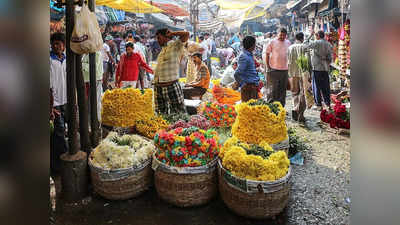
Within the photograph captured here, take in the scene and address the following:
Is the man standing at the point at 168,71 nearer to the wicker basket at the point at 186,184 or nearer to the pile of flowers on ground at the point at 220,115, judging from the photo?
the pile of flowers on ground at the point at 220,115

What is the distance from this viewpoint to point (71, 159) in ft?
10.6

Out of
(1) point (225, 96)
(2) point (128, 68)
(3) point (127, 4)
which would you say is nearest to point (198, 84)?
(1) point (225, 96)

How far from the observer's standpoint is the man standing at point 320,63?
6.73 meters

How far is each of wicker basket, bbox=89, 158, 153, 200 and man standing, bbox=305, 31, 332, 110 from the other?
5142 mm

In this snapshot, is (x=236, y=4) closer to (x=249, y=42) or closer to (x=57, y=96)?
(x=249, y=42)

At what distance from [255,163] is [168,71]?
2.54 meters

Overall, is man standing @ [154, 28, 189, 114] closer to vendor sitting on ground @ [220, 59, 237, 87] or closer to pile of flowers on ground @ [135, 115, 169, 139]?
pile of flowers on ground @ [135, 115, 169, 139]

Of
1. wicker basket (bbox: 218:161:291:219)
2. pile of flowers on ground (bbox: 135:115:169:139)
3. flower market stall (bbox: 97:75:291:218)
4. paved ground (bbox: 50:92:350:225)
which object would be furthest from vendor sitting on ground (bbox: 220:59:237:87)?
wicker basket (bbox: 218:161:291:219)

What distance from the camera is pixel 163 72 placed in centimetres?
481

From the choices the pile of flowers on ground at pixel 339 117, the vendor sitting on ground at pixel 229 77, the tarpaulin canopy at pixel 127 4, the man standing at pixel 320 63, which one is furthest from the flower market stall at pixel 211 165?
the tarpaulin canopy at pixel 127 4

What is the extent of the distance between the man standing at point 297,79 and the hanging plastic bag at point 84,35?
16.0 feet
